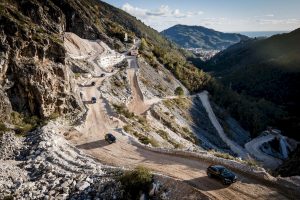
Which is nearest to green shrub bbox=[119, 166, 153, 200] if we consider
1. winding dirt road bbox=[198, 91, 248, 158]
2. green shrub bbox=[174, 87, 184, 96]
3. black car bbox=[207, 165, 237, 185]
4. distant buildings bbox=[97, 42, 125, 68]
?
black car bbox=[207, 165, 237, 185]

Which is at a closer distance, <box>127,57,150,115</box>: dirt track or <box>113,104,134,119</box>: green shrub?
<box>113,104,134,119</box>: green shrub

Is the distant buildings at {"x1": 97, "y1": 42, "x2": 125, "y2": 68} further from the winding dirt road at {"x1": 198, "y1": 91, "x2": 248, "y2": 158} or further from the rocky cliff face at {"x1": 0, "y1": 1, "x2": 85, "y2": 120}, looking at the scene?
the rocky cliff face at {"x1": 0, "y1": 1, "x2": 85, "y2": 120}

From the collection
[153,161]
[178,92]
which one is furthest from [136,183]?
[178,92]

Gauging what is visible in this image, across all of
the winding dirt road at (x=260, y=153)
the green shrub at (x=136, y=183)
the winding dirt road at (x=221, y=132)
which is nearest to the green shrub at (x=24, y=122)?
the green shrub at (x=136, y=183)

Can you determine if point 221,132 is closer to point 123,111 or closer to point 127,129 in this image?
point 123,111

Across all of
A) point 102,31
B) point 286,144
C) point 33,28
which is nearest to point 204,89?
point 286,144

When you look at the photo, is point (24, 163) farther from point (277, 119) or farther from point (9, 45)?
point (277, 119)
